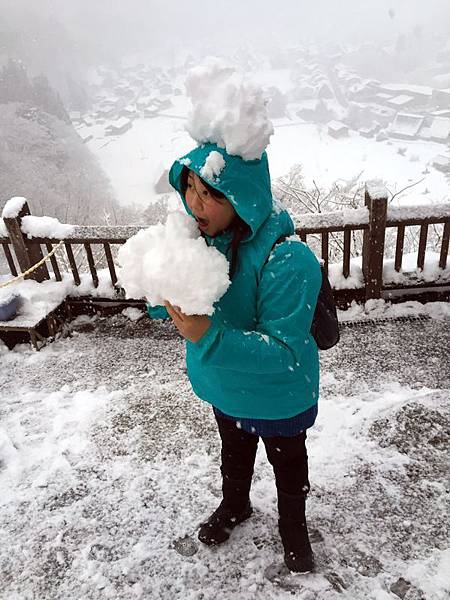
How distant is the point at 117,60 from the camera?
11175 centimetres

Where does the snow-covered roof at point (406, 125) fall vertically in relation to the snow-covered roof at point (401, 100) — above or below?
below

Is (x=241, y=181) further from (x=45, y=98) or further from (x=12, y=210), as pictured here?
(x=45, y=98)

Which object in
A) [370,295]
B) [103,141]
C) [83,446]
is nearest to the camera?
[83,446]

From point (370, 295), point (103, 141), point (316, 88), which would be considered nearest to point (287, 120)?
point (316, 88)

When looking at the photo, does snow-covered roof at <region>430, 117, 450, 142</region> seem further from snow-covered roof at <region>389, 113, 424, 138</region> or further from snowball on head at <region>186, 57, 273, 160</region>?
snowball on head at <region>186, 57, 273, 160</region>

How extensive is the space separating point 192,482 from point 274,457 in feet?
3.62

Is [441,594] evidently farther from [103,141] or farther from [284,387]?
[103,141]

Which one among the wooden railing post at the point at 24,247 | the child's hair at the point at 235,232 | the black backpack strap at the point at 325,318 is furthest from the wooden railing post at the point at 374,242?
the wooden railing post at the point at 24,247

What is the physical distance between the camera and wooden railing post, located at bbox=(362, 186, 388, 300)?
397 centimetres

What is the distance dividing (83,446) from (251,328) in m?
2.17

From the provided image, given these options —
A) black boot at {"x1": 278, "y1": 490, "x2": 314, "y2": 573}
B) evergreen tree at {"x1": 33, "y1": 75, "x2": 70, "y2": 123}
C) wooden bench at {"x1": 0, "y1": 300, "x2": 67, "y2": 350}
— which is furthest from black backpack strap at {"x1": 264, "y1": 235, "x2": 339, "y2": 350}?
evergreen tree at {"x1": 33, "y1": 75, "x2": 70, "y2": 123}

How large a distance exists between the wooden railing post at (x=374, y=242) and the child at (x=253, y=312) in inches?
106

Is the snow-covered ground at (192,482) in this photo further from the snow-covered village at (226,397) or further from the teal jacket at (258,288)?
the teal jacket at (258,288)

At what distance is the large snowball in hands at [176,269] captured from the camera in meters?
1.22
